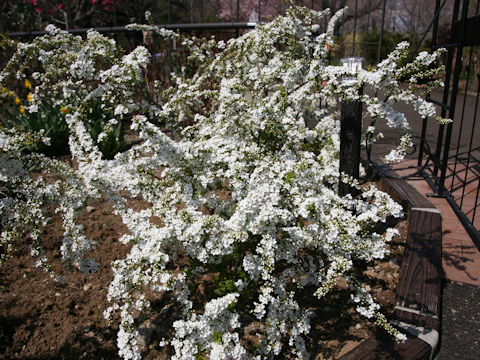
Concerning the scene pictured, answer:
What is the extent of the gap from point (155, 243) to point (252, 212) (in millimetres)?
492

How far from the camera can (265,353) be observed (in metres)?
1.83

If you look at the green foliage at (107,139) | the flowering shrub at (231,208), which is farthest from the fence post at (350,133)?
the green foliage at (107,139)

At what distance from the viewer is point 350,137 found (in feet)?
8.16

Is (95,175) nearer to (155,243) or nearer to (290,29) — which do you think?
(155,243)

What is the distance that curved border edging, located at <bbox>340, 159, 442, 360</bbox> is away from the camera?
1751mm

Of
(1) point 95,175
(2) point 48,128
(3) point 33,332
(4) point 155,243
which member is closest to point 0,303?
(3) point 33,332

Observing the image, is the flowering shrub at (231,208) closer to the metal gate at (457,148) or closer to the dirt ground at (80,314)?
the dirt ground at (80,314)

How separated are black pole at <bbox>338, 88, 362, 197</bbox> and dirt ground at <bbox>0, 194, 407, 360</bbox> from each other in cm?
73

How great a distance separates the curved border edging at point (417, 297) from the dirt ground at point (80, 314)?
20 centimetres

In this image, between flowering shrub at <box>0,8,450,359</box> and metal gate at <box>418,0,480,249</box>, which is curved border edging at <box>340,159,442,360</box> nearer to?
flowering shrub at <box>0,8,450,359</box>

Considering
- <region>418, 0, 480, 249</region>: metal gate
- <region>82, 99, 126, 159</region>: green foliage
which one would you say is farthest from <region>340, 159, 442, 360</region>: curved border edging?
<region>82, 99, 126, 159</region>: green foliage

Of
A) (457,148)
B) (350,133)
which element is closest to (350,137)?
(350,133)

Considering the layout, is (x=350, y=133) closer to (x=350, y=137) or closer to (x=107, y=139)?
(x=350, y=137)

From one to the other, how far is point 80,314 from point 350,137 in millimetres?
2030
